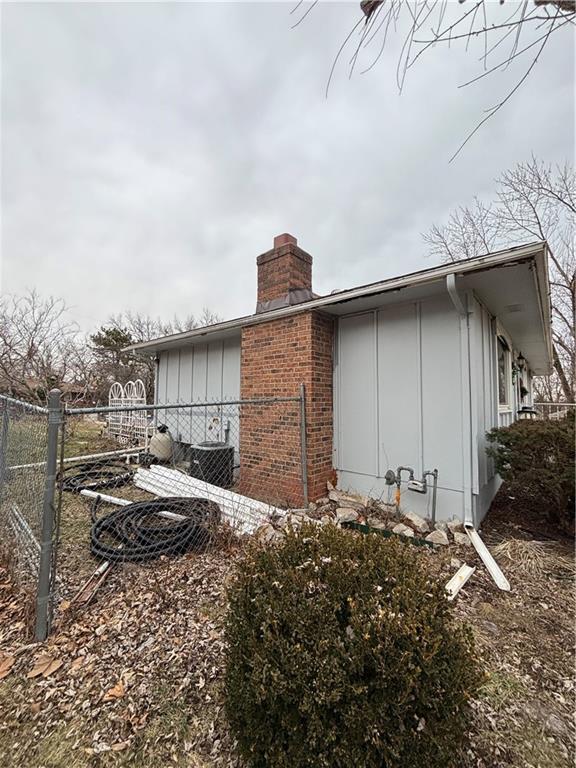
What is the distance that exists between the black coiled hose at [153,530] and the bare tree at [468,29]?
3.82 meters

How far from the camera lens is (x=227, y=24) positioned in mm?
2916

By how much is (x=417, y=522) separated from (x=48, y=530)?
3626 mm

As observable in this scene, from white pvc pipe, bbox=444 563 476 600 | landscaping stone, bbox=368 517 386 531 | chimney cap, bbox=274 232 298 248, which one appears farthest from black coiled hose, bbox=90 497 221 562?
chimney cap, bbox=274 232 298 248

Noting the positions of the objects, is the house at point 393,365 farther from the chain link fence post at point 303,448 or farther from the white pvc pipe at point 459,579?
the white pvc pipe at point 459,579

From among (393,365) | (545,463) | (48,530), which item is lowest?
(48,530)

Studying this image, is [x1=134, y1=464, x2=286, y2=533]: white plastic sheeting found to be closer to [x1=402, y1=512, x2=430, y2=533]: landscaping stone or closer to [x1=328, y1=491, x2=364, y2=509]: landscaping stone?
[x1=328, y1=491, x2=364, y2=509]: landscaping stone

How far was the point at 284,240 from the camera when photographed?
5.59 m

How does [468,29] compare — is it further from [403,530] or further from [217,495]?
[217,495]

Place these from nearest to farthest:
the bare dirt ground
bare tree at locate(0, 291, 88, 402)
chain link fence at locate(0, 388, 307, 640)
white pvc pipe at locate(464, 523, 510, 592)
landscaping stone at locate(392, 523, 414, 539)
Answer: the bare dirt ground
chain link fence at locate(0, 388, 307, 640)
white pvc pipe at locate(464, 523, 510, 592)
landscaping stone at locate(392, 523, 414, 539)
bare tree at locate(0, 291, 88, 402)

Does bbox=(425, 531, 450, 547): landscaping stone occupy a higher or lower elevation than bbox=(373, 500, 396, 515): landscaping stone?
lower

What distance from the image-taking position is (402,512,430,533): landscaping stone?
3791 millimetres

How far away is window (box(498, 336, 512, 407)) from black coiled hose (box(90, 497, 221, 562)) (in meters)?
5.33

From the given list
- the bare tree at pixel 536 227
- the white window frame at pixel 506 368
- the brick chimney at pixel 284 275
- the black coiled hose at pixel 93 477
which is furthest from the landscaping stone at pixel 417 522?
the bare tree at pixel 536 227

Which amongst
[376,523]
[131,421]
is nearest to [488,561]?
[376,523]
